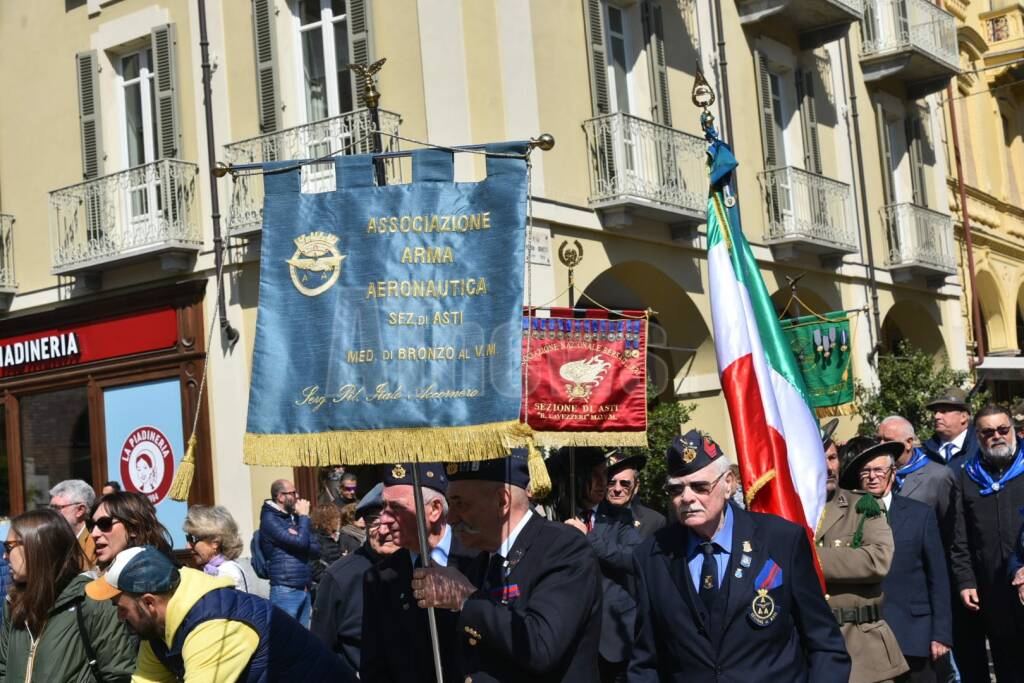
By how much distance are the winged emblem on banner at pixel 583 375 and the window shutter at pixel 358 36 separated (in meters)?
6.12

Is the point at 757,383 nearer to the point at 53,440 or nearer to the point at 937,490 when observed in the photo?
the point at 937,490

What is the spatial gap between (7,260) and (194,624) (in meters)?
16.3

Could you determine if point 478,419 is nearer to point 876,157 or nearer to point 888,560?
point 888,560

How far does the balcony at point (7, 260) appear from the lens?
19.4 meters

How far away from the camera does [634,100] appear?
708 inches

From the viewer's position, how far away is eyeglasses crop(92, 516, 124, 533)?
6.76m

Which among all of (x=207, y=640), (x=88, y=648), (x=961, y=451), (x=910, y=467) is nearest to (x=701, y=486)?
(x=207, y=640)

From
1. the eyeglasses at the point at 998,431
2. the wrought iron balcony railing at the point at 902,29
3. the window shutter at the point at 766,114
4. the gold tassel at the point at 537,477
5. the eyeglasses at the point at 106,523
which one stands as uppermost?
the wrought iron balcony railing at the point at 902,29

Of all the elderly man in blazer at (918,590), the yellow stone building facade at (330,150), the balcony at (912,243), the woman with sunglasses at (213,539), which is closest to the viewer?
the elderly man in blazer at (918,590)

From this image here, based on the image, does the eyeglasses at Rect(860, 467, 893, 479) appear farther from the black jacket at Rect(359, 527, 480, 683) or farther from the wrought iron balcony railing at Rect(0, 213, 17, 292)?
the wrought iron balcony railing at Rect(0, 213, 17, 292)

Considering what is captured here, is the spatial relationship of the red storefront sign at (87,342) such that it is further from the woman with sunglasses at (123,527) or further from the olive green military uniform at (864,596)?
the olive green military uniform at (864,596)

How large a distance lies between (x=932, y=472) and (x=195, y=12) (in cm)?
1159

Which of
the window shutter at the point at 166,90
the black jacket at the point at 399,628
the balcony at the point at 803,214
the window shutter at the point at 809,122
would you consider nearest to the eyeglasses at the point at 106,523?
the black jacket at the point at 399,628

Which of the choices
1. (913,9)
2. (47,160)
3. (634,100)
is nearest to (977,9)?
(913,9)
